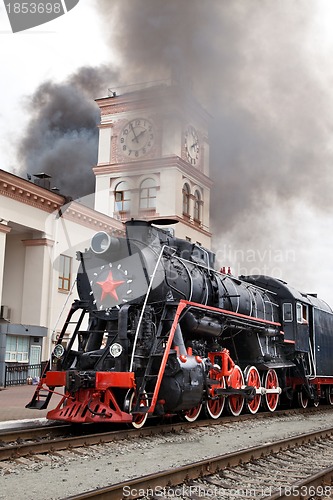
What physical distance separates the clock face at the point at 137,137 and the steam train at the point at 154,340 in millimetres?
2920

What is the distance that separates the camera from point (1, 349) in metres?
19.9

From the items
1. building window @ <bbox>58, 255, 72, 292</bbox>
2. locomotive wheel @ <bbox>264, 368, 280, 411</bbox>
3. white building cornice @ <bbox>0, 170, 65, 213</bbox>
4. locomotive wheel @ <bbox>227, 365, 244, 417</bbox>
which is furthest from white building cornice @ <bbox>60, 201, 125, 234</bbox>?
locomotive wheel @ <bbox>227, 365, 244, 417</bbox>

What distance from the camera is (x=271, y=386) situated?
1361 centimetres

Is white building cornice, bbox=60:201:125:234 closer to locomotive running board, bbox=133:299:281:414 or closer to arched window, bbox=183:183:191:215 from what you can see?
arched window, bbox=183:183:191:215

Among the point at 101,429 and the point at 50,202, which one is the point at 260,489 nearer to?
the point at 101,429

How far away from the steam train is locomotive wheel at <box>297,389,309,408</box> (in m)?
2.52

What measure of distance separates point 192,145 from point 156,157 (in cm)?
98

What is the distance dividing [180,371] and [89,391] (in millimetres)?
1538

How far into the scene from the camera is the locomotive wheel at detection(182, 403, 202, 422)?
1034cm

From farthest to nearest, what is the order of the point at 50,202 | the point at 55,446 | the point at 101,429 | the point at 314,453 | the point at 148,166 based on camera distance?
the point at 50,202 < the point at 148,166 < the point at 101,429 < the point at 314,453 < the point at 55,446

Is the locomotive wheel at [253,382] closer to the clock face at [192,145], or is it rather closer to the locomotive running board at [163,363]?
the locomotive running board at [163,363]

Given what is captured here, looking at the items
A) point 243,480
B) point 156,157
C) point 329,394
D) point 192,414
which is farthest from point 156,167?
point 243,480

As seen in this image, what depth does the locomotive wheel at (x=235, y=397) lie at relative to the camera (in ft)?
37.3

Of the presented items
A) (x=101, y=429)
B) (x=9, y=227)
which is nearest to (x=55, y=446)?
(x=101, y=429)
